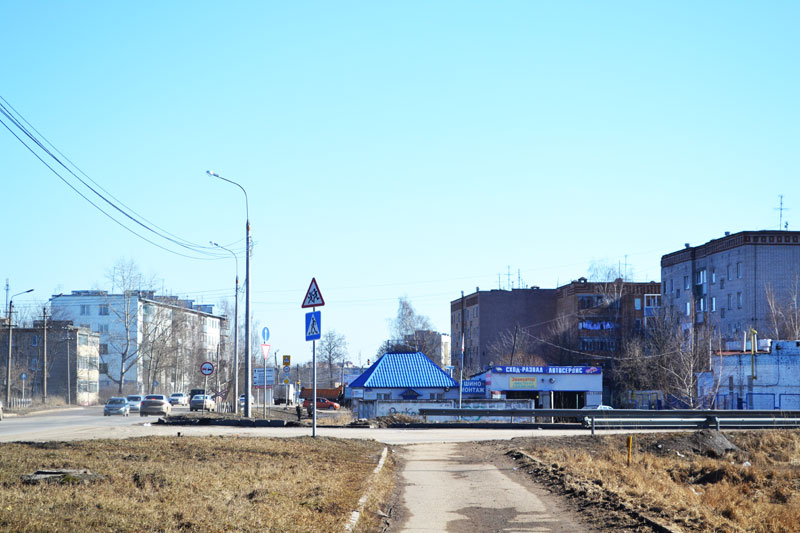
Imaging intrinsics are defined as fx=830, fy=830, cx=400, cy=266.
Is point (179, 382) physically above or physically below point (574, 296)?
below

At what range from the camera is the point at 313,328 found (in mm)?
20953

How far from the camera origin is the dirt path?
10609mm

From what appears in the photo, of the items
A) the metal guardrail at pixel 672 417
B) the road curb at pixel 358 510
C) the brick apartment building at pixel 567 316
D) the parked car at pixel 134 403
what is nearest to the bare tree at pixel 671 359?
the brick apartment building at pixel 567 316

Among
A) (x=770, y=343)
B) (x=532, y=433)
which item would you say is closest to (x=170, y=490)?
(x=532, y=433)

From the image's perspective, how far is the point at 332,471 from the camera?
15.2 metres

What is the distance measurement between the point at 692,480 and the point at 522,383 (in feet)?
148

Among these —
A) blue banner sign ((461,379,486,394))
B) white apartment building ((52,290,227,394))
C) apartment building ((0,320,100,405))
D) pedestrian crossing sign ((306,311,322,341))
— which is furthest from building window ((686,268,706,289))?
pedestrian crossing sign ((306,311,322,341))

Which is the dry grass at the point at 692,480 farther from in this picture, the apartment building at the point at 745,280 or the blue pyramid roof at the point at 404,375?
the apartment building at the point at 745,280

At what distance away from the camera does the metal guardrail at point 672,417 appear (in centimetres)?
3198

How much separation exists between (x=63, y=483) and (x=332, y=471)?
18.4 feet

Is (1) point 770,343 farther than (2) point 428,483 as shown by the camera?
Yes

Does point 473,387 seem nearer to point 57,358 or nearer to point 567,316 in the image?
point 567,316

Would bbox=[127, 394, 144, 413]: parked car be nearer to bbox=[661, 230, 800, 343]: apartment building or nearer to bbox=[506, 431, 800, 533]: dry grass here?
bbox=[506, 431, 800, 533]: dry grass

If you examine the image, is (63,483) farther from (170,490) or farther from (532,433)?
(532,433)
